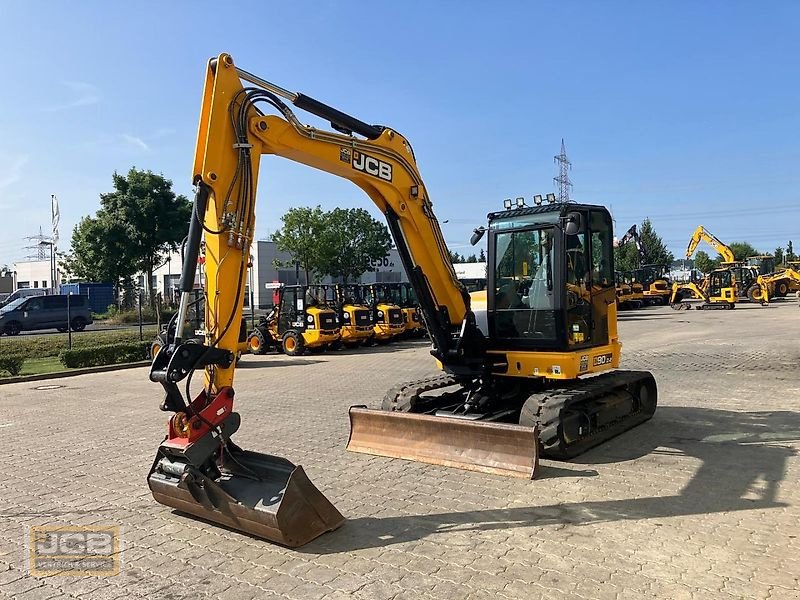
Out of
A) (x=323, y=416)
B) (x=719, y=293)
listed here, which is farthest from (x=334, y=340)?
(x=719, y=293)

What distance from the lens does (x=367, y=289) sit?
80.4 ft

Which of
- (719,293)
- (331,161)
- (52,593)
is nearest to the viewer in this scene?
(52,593)

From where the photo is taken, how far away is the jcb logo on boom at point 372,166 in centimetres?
685

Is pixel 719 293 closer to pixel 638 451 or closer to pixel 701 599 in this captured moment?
pixel 638 451

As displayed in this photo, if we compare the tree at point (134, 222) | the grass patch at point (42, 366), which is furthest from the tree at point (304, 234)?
the grass patch at point (42, 366)

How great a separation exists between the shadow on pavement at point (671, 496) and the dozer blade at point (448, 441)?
37cm

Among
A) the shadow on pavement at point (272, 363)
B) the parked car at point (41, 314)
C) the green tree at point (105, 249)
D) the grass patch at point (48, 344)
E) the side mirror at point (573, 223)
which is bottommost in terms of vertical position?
the shadow on pavement at point (272, 363)

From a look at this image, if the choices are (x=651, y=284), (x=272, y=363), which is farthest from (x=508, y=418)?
(x=651, y=284)

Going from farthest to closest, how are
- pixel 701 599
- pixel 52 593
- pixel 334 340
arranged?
pixel 334 340 < pixel 52 593 < pixel 701 599

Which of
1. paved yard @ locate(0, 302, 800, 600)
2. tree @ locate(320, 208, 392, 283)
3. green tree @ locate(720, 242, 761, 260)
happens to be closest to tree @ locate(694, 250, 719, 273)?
green tree @ locate(720, 242, 761, 260)

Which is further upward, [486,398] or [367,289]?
[367,289]

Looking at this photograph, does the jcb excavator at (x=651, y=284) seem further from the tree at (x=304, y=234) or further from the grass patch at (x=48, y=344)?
the grass patch at (x=48, y=344)

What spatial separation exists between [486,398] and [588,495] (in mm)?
2369

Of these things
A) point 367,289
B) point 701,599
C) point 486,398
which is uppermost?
point 367,289
